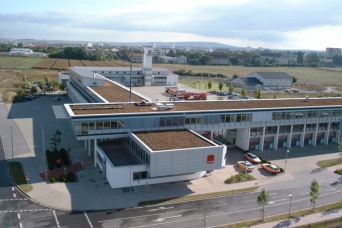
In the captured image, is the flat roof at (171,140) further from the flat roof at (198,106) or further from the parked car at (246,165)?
the parked car at (246,165)

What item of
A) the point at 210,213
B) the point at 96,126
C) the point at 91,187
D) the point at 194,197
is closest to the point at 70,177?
the point at 91,187

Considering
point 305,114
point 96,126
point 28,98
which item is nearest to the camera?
point 96,126

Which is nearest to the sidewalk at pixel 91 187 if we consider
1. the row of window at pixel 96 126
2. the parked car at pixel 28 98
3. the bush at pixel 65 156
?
the bush at pixel 65 156

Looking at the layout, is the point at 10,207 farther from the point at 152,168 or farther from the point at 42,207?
the point at 152,168

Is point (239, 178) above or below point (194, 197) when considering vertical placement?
above

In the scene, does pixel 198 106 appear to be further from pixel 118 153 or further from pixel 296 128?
pixel 296 128

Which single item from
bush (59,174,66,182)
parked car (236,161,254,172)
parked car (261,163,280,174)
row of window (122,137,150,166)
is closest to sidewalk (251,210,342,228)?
parked car (261,163,280,174)

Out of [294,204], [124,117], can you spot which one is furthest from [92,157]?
[294,204]

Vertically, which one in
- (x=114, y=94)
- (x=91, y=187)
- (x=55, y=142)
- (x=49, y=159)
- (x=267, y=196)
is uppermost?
(x=114, y=94)
